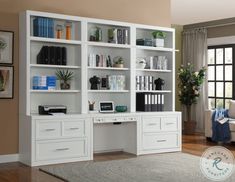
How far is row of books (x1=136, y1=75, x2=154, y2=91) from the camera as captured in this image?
695 centimetres

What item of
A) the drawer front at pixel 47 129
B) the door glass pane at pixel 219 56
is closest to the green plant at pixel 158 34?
the drawer front at pixel 47 129

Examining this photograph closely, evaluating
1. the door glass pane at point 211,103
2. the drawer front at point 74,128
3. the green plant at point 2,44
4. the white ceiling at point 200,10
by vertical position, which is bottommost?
the drawer front at point 74,128

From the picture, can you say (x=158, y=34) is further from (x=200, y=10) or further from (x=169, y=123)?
(x=200, y=10)

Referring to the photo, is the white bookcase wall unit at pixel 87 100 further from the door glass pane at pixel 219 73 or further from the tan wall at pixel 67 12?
the door glass pane at pixel 219 73

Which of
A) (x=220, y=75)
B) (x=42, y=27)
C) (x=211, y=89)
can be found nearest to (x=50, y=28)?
(x=42, y=27)

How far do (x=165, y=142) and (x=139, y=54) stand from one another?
1515 millimetres

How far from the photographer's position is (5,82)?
19.7 feet

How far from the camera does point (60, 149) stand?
5.96 m

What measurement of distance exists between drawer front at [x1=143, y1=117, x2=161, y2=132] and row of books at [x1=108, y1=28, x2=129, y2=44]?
4.13ft

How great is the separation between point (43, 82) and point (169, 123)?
220 cm

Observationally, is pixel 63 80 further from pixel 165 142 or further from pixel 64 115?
pixel 165 142

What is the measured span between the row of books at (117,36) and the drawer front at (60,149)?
5.42 ft

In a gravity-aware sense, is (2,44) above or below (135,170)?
above

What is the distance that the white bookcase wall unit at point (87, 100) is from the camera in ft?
19.3
